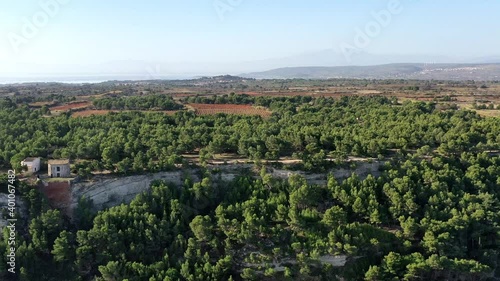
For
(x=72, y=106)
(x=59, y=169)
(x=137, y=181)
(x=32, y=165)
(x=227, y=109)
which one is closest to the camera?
(x=59, y=169)

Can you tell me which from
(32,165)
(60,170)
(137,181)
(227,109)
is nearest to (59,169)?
(60,170)

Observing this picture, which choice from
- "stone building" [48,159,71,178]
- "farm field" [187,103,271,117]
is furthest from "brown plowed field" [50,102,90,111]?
"stone building" [48,159,71,178]

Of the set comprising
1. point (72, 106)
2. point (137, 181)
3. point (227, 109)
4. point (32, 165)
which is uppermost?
point (72, 106)

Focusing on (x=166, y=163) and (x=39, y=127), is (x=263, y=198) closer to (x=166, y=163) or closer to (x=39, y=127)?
(x=166, y=163)

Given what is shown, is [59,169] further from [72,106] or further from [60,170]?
[72,106]

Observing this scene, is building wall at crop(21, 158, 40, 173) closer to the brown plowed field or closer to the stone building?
the stone building

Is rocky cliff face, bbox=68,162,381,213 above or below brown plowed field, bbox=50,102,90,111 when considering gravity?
below

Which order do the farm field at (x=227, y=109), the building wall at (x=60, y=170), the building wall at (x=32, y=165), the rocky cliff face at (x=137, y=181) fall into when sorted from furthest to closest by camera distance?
1. the farm field at (x=227, y=109)
2. the building wall at (x=32, y=165)
3. the building wall at (x=60, y=170)
4. the rocky cliff face at (x=137, y=181)

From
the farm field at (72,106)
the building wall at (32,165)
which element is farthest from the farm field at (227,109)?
the building wall at (32,165)

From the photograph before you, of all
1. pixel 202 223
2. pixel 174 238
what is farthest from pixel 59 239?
pixel 202 223

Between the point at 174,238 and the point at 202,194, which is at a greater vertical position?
the point at 202,194

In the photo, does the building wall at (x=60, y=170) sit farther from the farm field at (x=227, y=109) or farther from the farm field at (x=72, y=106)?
the farm field at (x=72, y=106)
